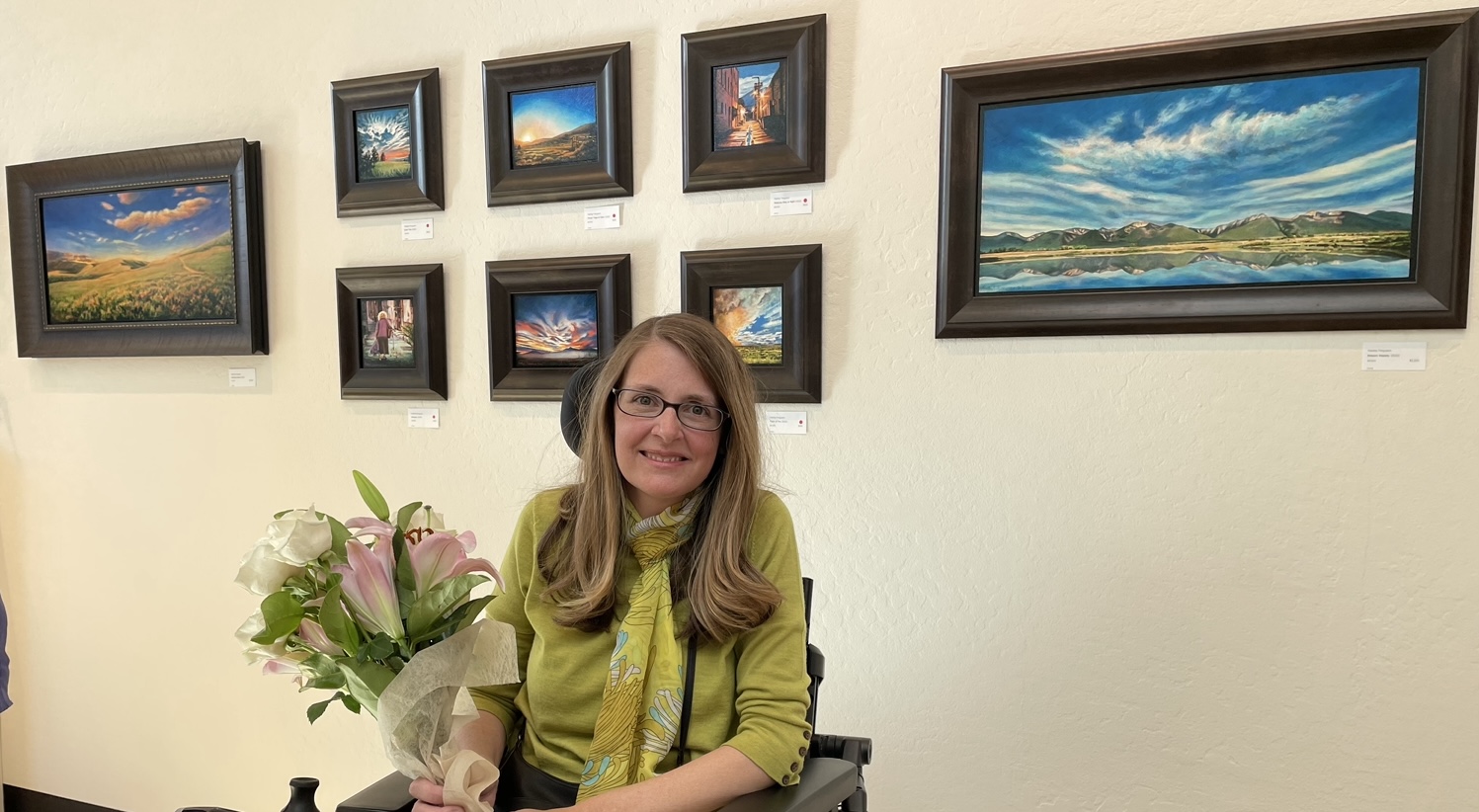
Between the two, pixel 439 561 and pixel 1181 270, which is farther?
pixel 1181 270

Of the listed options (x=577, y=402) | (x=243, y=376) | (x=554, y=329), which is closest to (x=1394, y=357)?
(x=577, y=402)

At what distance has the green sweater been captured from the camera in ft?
4.52

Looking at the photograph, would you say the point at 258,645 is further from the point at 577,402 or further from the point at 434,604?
the point at 577,402

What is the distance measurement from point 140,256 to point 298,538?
2189 mm

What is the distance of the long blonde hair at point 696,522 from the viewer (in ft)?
4.65

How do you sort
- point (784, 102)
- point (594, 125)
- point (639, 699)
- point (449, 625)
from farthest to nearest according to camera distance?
1. point (594, 125)
2. point (784, 102)
3. point (639, 699)
4. point (449, 625)

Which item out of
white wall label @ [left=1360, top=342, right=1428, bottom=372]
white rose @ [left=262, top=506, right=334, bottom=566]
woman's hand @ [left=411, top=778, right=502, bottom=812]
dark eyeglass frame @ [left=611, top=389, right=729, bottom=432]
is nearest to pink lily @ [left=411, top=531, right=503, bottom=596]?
white rose @ [left=262, top=506, right=334, bottom=566]

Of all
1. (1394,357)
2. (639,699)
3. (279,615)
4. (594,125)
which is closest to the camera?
(279,615)

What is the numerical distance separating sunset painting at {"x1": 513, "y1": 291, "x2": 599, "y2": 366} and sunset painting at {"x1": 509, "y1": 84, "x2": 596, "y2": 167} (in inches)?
13.6

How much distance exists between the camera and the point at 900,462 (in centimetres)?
203

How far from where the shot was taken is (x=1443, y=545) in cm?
169

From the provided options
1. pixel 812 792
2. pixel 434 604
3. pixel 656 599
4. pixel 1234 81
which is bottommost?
pixel 812 792

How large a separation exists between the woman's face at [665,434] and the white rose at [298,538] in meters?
0.52

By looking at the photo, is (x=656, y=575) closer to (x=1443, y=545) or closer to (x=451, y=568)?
(x=451, y=568)
